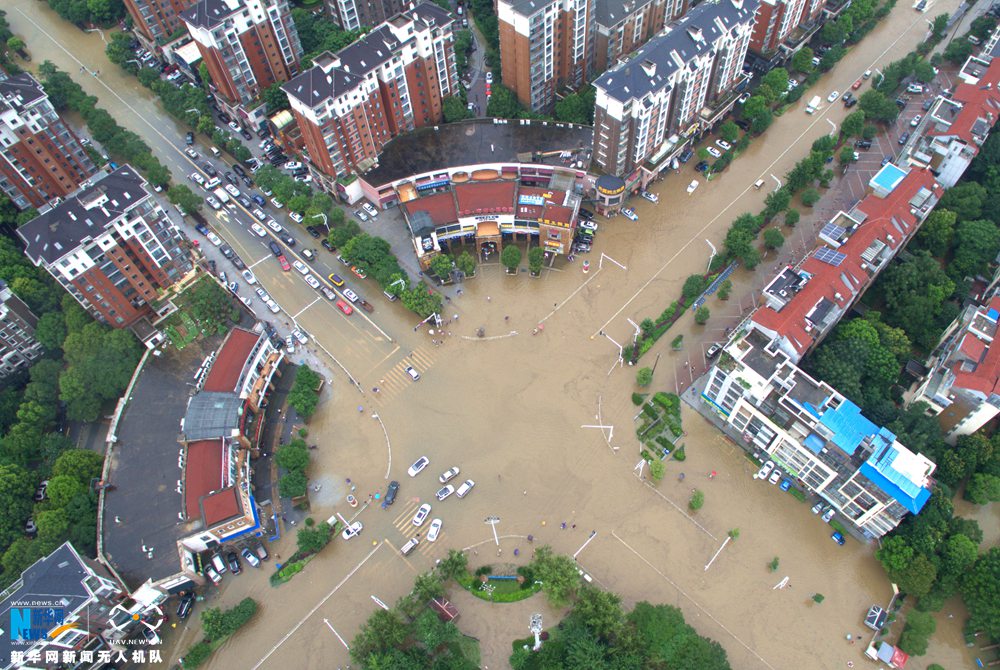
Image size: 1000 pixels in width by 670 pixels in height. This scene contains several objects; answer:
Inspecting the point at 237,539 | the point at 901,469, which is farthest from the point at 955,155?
the point at 237,539

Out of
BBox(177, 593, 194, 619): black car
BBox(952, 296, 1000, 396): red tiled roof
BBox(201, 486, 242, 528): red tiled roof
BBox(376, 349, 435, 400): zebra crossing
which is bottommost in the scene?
BBox(177, 593, 194, 619): black car

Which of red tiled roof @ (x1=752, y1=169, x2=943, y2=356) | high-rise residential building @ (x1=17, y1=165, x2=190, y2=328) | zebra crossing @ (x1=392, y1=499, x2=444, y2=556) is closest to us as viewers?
zebra crossing @ (x1=392, y1=499, x2=444, y2=556)

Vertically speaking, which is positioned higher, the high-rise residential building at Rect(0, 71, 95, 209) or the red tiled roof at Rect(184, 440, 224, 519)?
the high-rise residential building at Rect(0, 71, 95, 209)

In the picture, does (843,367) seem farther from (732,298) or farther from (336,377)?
(336,377)

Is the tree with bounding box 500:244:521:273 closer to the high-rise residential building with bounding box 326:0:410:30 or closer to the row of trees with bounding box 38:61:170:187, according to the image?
the row of trees with bounding box 38:61:170:187

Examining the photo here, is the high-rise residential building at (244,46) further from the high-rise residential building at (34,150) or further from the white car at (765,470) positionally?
the white car at (765,470)

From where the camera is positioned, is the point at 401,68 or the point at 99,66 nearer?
the point at 401,68

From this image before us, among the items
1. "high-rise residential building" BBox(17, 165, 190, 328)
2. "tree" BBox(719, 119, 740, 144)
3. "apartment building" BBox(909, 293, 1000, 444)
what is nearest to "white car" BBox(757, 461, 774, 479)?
"apartment building" BBox(909, 293, 1000, 444)
